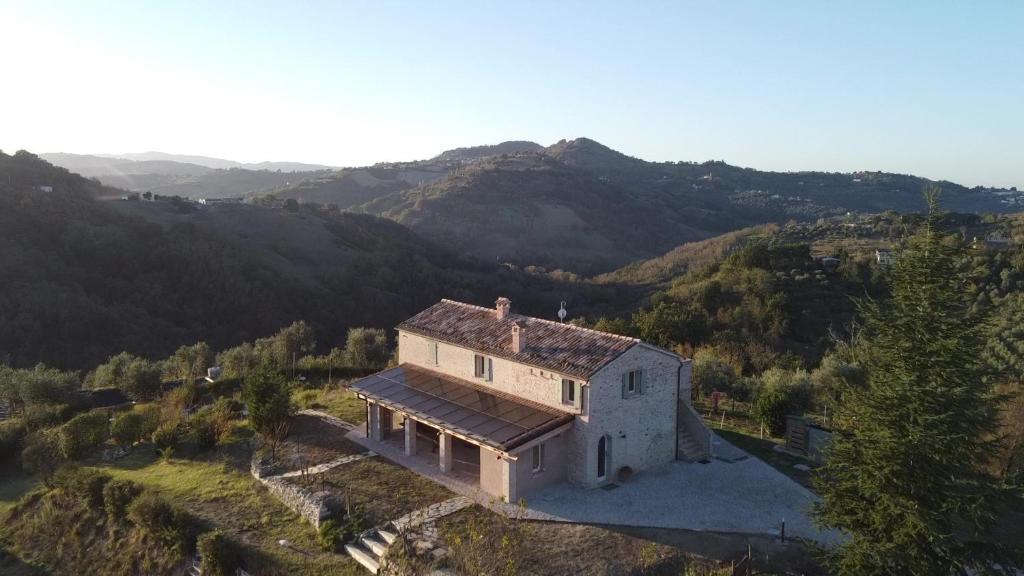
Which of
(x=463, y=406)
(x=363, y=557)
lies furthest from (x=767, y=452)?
(x=363, y=557)

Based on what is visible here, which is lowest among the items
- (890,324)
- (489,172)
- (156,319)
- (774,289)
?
(156,319)

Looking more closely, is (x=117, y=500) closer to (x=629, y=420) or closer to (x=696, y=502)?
(x=629, y=420)

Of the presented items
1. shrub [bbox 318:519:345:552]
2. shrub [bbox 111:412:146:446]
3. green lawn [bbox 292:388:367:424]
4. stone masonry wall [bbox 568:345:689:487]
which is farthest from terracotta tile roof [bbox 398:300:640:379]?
shrub [bbox 111:412:146:446]

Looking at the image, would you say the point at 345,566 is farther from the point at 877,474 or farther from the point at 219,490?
the point at 877,474

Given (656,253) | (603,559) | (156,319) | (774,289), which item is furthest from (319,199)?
(603,559)

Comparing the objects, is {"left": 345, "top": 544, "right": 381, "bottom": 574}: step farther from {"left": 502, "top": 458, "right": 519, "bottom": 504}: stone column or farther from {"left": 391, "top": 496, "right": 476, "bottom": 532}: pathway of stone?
{"left": 502, "top": 458, "right": 519, "bottom": 504}: stone column

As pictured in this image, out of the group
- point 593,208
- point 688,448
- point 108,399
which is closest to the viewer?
point 688,448
